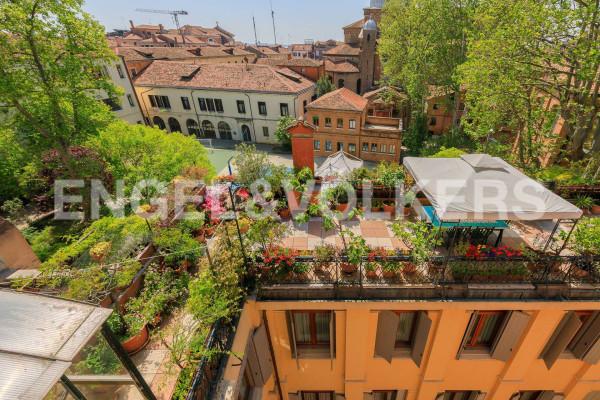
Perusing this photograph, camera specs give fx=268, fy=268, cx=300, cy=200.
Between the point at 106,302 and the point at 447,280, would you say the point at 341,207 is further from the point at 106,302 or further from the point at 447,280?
the point at 106,302

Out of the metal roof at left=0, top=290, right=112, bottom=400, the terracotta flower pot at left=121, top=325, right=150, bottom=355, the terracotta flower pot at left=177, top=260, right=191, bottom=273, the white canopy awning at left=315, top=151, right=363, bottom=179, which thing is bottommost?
the terracotta flower pot at left=121, top=325, right=150, bottom=355

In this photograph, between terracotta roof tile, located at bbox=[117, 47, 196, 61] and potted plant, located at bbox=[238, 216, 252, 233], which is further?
terracotta roof tile, located at bbox=[117, 47, 196, 61]

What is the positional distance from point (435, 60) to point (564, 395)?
79.1 ft

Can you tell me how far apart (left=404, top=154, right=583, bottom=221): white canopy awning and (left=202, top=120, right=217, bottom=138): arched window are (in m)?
30.9

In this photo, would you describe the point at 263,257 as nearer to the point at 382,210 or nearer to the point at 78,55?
the point at 382,210

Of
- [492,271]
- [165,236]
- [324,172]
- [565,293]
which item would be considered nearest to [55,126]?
[165,236]

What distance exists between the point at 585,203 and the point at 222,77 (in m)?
32.1

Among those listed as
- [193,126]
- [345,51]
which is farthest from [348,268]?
[345,51]

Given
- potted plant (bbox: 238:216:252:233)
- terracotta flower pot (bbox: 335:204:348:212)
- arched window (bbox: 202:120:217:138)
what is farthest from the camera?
arched window (bbox: 202:120:217:138)

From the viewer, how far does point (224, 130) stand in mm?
33188

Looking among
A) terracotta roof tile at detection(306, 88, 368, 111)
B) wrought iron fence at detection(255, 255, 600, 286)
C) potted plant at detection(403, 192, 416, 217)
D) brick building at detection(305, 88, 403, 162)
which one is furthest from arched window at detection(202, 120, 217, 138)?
wrought iron fence at detection(255, 255, 600, 286)

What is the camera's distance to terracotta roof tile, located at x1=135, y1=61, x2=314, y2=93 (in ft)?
97.9

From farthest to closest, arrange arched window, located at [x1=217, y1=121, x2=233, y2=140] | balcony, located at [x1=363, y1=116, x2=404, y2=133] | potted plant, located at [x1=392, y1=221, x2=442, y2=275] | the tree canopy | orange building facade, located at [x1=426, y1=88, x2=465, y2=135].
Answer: arched window, located at [x1=217, y1=121, x2=233, y2=140]
orange building facade, located at [x1=426, y1=88, x2=465, y2=135]
balcony, located at [x1=363, y1=116, x2=404, y2=133]
the tree canopy
potted plant, located at [x1=392, y1=221, x2=442, y2=275]

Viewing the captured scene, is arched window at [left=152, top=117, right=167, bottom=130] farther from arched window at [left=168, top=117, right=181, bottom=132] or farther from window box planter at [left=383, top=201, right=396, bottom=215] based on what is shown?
window box planter at [left=383, top=201, right=396, bottom=215]
